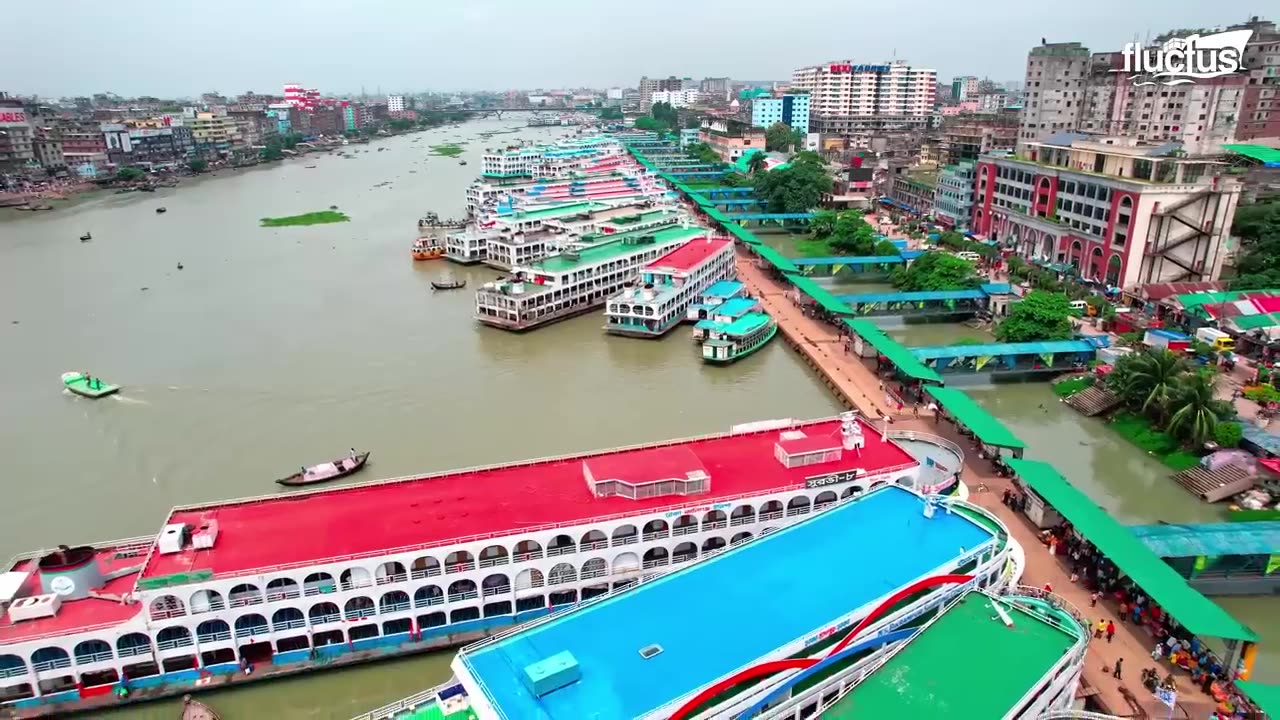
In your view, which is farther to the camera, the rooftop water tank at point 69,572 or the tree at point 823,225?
the tree at point 823,225

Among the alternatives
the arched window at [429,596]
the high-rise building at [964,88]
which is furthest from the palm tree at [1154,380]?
the high-rise building at [964,88]

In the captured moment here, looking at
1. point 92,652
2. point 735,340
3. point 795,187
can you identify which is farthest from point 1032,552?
point 795,187

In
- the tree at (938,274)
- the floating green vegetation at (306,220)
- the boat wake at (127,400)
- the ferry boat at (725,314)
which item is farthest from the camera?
the floating green vegetation at (306,220)

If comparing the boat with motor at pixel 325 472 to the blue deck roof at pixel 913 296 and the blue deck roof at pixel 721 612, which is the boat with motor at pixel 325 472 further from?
the blue deck roof at pixel 913 296

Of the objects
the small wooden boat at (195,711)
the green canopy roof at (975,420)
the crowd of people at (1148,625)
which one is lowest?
the small wooden boat at (195,711)

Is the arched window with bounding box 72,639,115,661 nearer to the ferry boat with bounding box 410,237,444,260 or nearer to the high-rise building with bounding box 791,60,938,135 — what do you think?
the ferry boat with bounding box 410,237,444,260

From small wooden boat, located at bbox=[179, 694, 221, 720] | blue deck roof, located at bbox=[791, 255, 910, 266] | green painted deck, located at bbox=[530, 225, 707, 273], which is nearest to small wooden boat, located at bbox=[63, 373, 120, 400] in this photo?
green painted deck, located at bbox=[530, 225, 707, 273]

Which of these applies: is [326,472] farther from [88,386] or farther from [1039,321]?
[1039,321]
